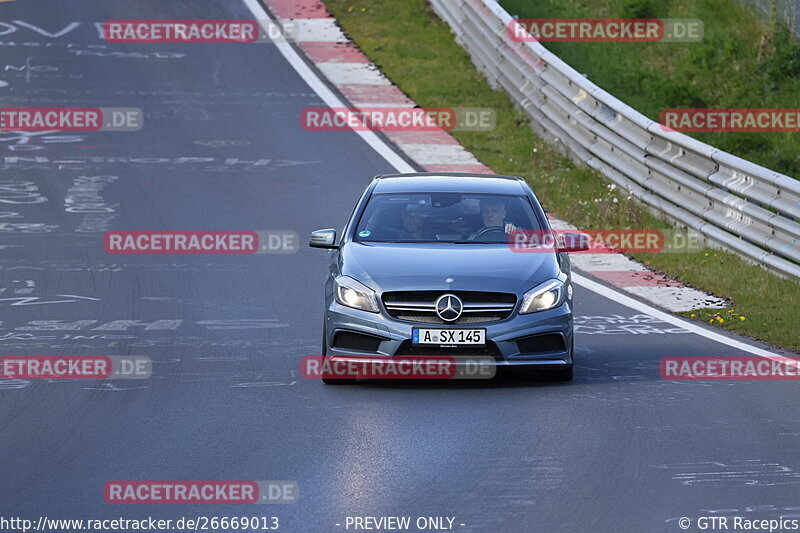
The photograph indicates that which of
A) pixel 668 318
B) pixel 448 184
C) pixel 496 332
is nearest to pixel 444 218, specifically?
pixel 448 184

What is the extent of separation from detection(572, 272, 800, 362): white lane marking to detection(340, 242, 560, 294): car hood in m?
2.13

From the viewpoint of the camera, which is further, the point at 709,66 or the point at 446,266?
the point at 709,66

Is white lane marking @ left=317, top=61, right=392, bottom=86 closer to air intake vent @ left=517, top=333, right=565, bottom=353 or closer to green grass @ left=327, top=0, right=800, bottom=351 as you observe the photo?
green grass @ left=327, top=0, right=800, bottom=351

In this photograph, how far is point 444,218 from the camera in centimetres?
1205

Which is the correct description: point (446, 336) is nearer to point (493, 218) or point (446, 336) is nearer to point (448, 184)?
point (493, 218)

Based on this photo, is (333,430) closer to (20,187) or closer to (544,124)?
(20,187)

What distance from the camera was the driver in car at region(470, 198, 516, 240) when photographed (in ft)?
39.4

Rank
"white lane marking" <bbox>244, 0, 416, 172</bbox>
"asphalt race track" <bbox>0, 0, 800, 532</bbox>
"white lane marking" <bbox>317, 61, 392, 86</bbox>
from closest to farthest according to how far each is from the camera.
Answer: "asphalt race track" <bbox>0, 0, 800, 532</bbox>
"white lane marking" <bbox>244, 0, 416, 172</bbox>
"white lane marking" <bbox>317, 61, 392, 86</bbox>

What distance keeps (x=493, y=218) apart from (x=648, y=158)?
21.1 ft

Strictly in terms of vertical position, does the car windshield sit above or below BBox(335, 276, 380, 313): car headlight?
above

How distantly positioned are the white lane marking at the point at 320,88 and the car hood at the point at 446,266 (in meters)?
8.25

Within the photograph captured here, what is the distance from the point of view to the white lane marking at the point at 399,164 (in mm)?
12875

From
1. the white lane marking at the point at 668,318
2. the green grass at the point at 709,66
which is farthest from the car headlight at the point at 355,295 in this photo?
the green grass at the point at 709,66

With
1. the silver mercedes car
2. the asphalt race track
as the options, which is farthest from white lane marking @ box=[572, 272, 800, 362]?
the silver mercedes car
